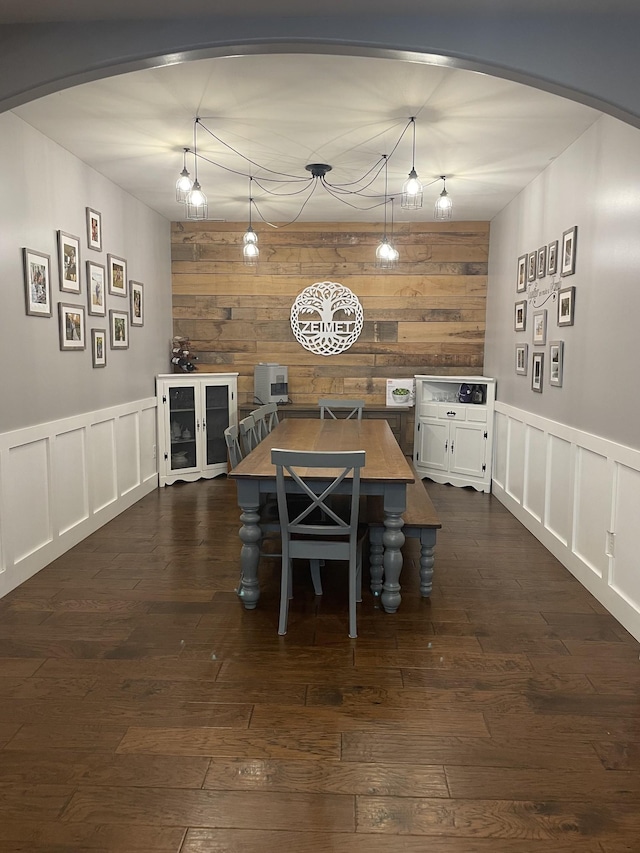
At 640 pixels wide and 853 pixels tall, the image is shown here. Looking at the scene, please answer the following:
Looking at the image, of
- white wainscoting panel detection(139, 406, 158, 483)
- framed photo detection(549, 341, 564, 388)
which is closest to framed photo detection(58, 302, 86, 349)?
white wainscoting panel detection(139, 406, 158, 483)

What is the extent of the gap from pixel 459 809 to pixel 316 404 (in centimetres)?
490

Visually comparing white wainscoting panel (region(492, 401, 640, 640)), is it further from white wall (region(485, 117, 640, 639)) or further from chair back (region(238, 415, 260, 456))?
chair back (region(238, 415, 260, 456))

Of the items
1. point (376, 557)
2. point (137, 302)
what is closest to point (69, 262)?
point (137, 302)

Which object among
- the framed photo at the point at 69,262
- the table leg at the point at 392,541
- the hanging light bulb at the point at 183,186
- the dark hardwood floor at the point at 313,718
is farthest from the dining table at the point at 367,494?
the framed photo at the point at 69,262

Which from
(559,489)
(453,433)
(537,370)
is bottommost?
(559,489)

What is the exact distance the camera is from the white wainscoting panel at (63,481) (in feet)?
11.5

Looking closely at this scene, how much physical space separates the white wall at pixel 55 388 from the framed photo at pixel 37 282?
5cm

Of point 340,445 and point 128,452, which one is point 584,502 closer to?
point 340,445

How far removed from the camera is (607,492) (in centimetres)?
333

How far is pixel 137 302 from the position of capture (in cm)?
556

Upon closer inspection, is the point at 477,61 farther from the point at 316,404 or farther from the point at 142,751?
the point at 316,404

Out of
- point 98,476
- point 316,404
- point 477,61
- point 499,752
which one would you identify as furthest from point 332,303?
point 499,752

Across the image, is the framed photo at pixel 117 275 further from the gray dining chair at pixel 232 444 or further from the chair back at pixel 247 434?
the gray dining chair at pixel 232 444

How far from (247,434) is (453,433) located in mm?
2644
